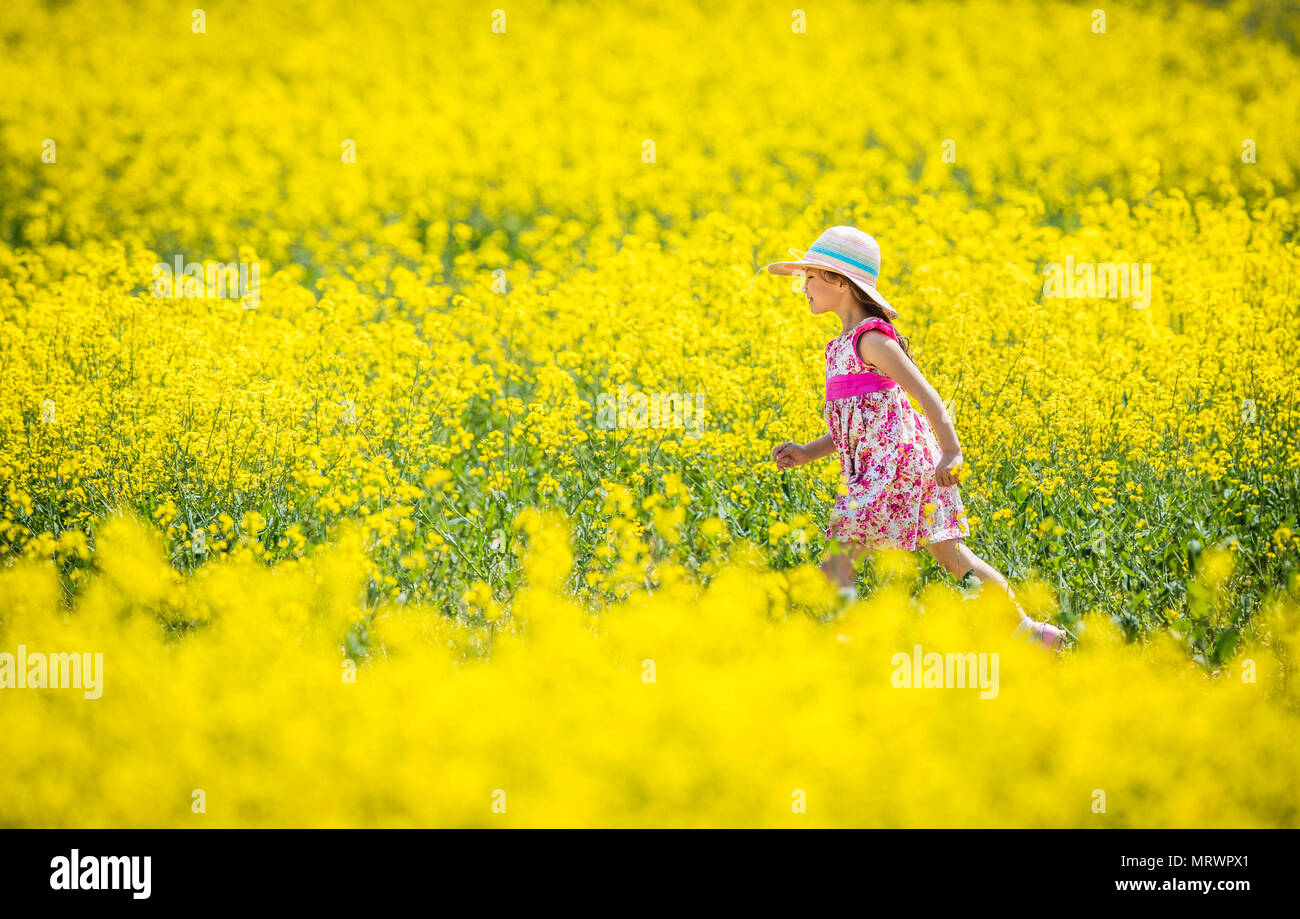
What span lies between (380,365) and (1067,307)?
3.14 m

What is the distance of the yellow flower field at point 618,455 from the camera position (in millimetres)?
2730

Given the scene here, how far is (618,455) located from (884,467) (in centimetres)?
147

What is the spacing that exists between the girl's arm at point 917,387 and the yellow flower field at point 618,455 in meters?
0.47

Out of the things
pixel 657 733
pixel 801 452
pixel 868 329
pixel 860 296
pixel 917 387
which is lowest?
pixel 657 733

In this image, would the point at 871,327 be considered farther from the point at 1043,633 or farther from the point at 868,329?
the point at 1043,633

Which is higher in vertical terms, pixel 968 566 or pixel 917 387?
A: pixel 917 387

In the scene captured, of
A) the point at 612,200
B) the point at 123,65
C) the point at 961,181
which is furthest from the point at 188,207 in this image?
the point at 961,181

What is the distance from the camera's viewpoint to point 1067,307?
5.38m

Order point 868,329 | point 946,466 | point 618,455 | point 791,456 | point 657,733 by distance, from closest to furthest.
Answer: point 657,733 → point 946,466 → point 868,329 → point 791,456 → point 618,455

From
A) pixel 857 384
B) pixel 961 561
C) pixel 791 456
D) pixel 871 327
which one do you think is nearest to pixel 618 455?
pixel 791 456

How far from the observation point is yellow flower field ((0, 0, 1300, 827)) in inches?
107

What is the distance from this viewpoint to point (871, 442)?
3.63m

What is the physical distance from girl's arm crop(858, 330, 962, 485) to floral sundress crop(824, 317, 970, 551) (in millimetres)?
59

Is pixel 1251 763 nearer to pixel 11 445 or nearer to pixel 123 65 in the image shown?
pixel 11 445
